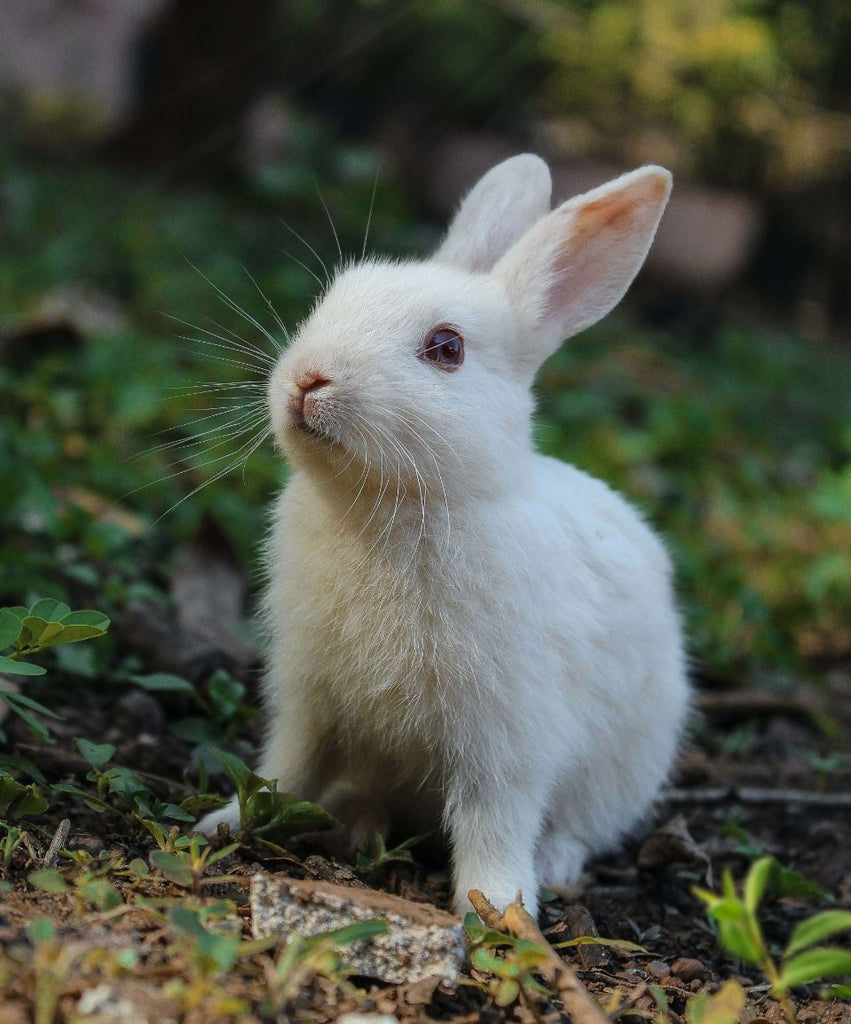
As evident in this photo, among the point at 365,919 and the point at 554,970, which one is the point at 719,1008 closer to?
the point at 554,970

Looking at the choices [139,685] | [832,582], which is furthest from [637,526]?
[832,582]

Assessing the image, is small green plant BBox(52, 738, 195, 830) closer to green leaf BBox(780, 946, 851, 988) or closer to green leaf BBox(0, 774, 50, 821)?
green leaf BBox(0, 774, 50, 821)

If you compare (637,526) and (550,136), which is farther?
(550,136)

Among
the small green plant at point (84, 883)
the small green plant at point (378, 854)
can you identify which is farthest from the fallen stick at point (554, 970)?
the small green plant at point (84, 883)

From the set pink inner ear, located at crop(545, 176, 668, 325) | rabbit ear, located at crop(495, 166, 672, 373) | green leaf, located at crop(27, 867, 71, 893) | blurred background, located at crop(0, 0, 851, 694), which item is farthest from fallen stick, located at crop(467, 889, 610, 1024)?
blurred background, located at crop(0, 0, 851, 694)

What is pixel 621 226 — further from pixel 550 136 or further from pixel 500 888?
pixel 550 136

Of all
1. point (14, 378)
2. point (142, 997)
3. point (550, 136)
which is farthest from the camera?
point (550, 136)
